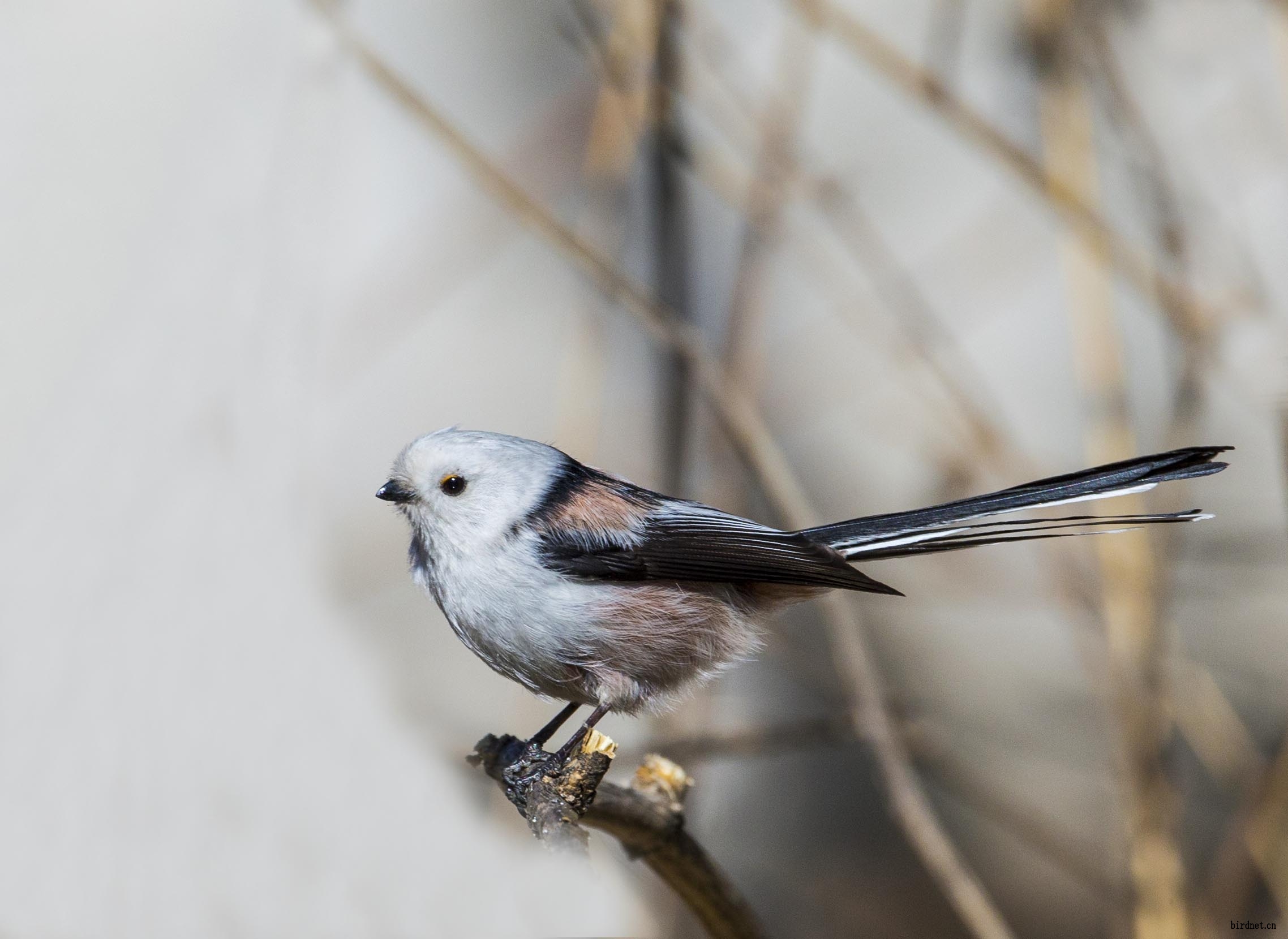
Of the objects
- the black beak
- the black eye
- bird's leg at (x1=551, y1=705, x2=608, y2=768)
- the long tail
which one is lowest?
bird's leg at (x1=551, y1=705, x2=608, y2=768)

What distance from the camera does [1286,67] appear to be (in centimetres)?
231

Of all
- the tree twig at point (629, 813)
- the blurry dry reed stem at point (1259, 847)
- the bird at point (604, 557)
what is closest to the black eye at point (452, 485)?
the bird at point (604, 557)

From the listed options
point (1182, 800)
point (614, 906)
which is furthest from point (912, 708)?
point (614, 906)

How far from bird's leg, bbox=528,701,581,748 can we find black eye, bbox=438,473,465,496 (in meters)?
0.31

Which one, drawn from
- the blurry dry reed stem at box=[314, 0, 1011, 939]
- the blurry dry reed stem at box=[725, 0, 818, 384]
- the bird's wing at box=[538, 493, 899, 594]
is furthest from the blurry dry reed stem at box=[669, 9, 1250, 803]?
the bird's wing at box=[538, 493, 899, 594]

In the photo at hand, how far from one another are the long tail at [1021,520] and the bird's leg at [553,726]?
0.40 metres

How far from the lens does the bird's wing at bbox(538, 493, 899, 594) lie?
1213 mm

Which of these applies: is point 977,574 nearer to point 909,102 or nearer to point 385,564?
point 909,102

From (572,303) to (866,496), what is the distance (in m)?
1.03

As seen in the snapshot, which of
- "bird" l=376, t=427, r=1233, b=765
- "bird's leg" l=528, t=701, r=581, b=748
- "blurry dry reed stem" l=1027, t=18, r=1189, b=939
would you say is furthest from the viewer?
"blurry dry reed stem" l=1027, t=18, r=1189, b=939

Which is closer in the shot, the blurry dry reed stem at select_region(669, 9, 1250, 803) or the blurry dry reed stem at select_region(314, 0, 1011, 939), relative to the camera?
the blurry dry reed stem at select_region(314, 0, 1011, 939)

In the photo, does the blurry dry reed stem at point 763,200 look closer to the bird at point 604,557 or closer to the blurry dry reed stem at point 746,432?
the blurry dry reed stem at point 746,432

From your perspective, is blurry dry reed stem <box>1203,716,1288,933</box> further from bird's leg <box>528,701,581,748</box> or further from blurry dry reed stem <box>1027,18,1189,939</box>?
bird's leg <box>528,701,581,748</box>

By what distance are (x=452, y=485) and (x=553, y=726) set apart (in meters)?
0.37
